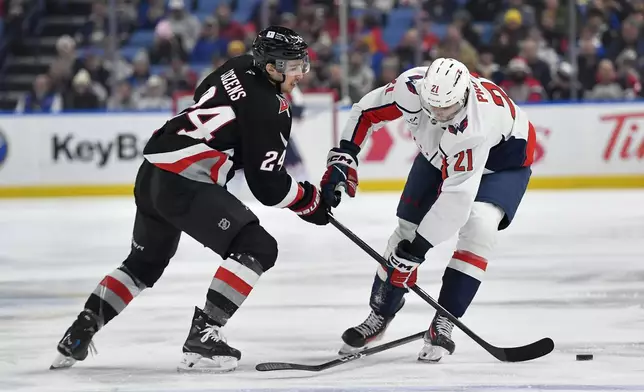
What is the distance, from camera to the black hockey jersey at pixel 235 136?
4.00 meters

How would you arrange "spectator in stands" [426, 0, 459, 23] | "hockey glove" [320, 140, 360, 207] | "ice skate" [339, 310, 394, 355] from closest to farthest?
1. "hockey glove" [320, 140, 360, 207]
2. "ice skate" [339, 310, 394, 355]
3. "spectator in stands" [426, 0, 459, 23]

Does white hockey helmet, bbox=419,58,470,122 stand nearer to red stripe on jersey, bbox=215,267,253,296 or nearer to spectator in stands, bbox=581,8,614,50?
red stripe on jersey, bbox=215,267,253,296

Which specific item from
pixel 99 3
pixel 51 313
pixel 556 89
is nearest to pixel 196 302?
pixel 51 313

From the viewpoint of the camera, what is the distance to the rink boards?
35.3 feet

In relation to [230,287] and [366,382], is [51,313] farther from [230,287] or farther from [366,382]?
[366,382]

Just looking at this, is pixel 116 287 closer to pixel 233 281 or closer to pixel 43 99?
pixel 233 281

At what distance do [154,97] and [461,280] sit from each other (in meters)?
7.48

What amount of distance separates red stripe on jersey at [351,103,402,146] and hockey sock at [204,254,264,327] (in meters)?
0.80

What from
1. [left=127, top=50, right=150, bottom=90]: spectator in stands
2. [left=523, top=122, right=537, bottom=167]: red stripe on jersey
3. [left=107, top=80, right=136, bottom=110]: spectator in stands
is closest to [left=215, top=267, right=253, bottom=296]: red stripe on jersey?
[left=523, top=122, right=537, bottom=167]: red stripe on jersey

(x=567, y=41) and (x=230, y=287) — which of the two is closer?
(x=230, y=287)

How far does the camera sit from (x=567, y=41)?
11.2m

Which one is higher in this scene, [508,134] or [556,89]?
[508,134]

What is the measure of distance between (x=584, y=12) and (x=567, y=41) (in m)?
0.33

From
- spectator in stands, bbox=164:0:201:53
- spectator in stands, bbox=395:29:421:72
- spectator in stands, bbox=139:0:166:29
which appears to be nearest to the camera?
spectator in stands, bbox=395:29:421:72
